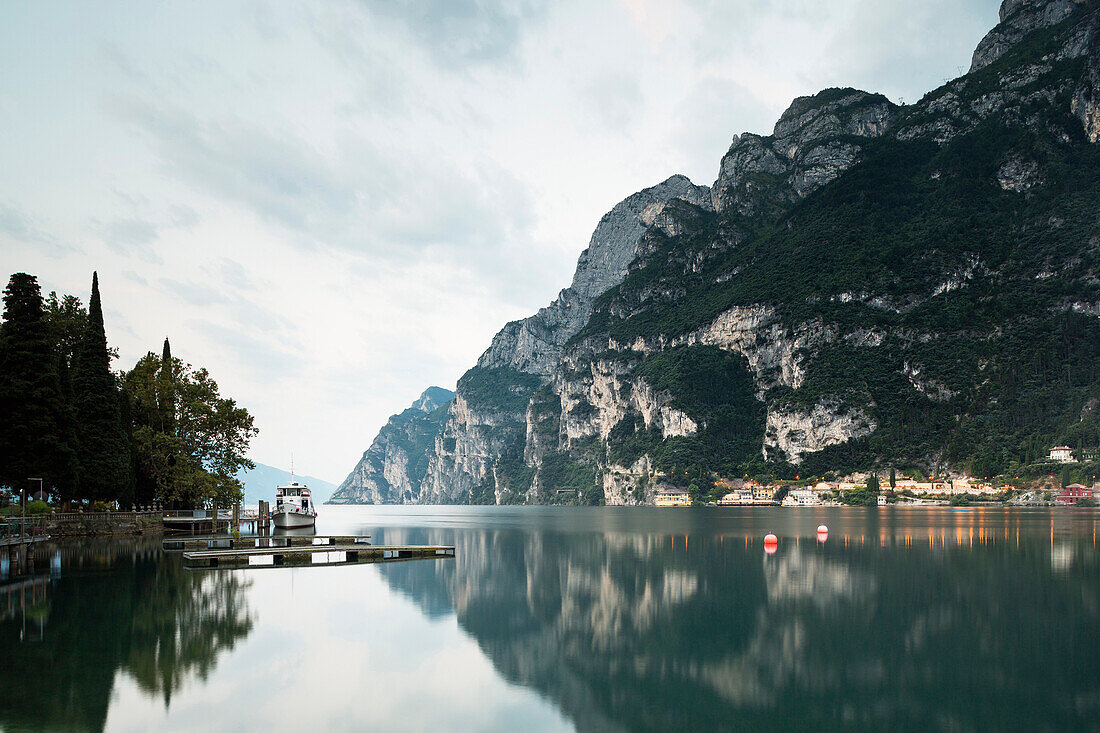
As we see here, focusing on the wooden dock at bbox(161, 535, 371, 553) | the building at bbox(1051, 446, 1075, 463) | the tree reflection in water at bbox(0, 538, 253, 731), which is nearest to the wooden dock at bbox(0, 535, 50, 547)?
the wooden dock at bbox(161, 535, 371, 553)

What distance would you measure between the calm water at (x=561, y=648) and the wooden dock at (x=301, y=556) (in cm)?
289

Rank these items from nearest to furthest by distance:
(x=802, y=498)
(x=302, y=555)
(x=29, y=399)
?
1. (x=302, y=555)
2. (x=29, y=399)
3. (x=802, y=498)

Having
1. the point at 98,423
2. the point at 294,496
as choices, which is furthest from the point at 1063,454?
the point at 98,423

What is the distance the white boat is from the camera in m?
65.2

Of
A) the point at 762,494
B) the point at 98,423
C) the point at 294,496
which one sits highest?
the point at 98,423

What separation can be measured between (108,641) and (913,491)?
155590mm

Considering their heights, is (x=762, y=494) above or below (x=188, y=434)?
A: below

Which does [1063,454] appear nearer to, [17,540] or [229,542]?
[229,542]

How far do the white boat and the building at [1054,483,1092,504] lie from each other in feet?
390

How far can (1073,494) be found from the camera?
119500 millimetres

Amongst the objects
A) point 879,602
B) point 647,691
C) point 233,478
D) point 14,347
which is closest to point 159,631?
point 647,691

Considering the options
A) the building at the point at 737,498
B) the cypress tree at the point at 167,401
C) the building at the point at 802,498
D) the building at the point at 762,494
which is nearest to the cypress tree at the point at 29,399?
the cypress tree at the point at 167,401

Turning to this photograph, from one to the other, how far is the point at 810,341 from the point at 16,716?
200 meters

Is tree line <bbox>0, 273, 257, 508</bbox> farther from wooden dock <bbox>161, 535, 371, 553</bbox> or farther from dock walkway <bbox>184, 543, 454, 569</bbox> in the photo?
dock walkway <bbox>184, 543, 454, 569</bbox>
